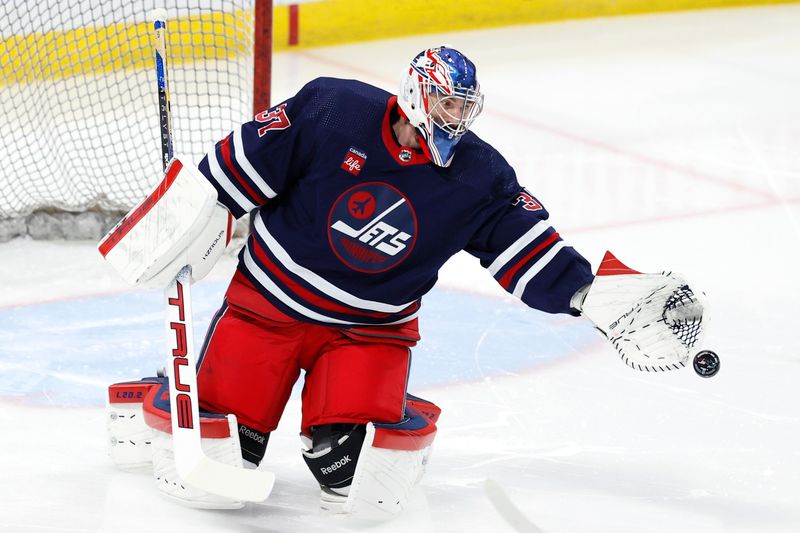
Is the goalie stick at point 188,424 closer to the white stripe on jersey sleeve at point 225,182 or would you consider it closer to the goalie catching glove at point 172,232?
the goalie catching glove at point 172,232

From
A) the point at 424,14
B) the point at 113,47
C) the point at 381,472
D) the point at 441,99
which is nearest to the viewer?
the point at 441,99

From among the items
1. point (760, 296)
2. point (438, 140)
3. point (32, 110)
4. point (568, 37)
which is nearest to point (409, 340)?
point (438, 140)

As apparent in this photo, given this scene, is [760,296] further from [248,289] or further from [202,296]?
[248,289]

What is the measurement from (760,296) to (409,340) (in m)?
1.63

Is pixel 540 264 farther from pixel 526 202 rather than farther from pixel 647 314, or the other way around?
pixel 647 314

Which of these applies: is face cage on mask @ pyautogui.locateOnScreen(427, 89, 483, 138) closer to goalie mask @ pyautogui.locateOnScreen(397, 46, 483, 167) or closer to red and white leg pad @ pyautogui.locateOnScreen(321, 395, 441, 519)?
goalie mask @ pyautogui.locateOnScreen(397, 46, 483, 167)

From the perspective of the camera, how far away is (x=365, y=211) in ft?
7.95

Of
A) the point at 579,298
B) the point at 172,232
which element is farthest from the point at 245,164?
the point at 579,298

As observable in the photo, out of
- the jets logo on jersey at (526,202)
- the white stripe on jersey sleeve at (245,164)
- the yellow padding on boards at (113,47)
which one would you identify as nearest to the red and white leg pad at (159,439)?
the white stripe on jersey sleeve at (245,164)

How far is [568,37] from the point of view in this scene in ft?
22.1

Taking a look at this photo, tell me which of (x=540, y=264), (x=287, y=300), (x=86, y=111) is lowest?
(x=86, y=111)

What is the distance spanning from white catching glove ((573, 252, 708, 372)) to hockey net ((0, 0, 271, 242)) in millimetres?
1852

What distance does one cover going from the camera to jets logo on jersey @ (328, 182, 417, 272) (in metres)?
2.42

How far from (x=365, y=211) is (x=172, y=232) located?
0.36 meters
